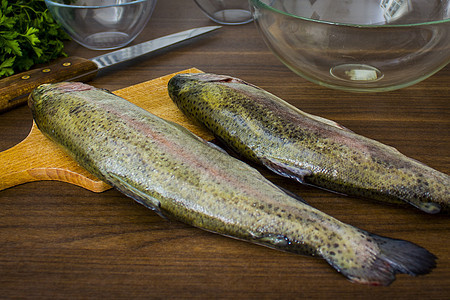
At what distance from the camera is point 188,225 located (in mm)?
829

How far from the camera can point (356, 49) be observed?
1.08m

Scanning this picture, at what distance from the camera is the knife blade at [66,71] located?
1.24 meters

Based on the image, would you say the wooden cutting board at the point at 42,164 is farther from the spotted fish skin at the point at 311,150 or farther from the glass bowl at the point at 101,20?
the glass bowl at the point at 101,20

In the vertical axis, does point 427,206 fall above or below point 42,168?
above

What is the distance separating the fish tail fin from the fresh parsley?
117 cm

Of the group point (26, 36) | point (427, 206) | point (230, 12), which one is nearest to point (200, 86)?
point (427, 206)

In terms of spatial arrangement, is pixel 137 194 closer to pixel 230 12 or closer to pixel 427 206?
pixel 427 206

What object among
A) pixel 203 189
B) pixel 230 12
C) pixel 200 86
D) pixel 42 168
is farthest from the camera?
pixel 230 12

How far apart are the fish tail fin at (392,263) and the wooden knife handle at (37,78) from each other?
99cm

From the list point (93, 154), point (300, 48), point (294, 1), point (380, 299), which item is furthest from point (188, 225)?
point (294, 1)

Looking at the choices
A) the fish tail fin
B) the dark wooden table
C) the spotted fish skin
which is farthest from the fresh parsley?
the fish tail fin

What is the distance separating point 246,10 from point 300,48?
30.7 inches

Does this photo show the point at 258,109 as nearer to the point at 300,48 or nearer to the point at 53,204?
the point at 300,48

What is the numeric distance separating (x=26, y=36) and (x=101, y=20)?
0.25 metres
